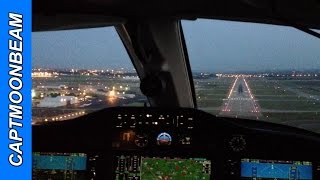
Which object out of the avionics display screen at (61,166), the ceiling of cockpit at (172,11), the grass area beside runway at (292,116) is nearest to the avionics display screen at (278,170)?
the grass area beside runway at (292,116)

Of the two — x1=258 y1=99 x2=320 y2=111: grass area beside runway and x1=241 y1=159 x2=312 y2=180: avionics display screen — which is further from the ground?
x1=258 y1=99 x2=320 y2=111: grass area beside runway

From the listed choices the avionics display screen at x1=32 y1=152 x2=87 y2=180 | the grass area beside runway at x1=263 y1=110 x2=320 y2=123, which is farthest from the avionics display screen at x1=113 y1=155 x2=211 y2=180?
the grass area beside runway at x1=263 y1=110 x2=320 y2=123

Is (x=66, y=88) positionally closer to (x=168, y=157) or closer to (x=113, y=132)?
(x=113, y=132)

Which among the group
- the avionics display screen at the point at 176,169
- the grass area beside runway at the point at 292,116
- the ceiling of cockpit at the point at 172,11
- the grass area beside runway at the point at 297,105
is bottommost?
the avionics display screen at the point at 176,169

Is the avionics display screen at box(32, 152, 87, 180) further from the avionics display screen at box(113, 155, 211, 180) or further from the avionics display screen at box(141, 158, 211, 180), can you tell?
the avionics display screen at box(141, 158, 211, 180)

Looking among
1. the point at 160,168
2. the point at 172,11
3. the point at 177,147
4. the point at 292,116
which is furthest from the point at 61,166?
the point at 292,116

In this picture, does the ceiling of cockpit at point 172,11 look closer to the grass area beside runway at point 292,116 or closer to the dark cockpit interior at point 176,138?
the dark cockpit interior at point 176,138
